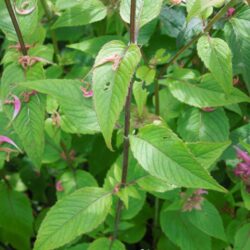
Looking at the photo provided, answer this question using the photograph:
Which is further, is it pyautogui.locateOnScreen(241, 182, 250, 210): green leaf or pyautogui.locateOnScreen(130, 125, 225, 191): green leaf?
pyautogui.locateOnScreen(241, 182, 250, 210): green leaf

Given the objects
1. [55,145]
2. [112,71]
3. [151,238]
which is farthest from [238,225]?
[112,71]

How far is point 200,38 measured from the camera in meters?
1.01

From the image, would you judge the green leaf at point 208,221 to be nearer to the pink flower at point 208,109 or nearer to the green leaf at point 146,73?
the pink flower at point 208,109

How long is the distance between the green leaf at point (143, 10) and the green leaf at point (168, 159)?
0.21 m

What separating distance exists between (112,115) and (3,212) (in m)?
0.84

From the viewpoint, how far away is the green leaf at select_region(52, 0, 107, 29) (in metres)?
1.11

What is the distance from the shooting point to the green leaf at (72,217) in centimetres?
94

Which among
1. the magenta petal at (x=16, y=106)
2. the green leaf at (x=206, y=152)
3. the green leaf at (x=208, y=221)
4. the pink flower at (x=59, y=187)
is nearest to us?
the green leaf at (x=206, y=152)

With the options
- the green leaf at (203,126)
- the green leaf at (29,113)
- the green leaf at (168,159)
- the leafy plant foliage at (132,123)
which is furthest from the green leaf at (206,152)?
the green leaf at (29,113)

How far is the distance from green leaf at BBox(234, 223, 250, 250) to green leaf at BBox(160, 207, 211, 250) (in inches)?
5.0

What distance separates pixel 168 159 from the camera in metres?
0.81

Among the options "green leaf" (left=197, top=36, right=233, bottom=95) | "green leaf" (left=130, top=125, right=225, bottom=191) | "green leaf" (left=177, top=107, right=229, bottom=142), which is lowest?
"green leaf" (left=177, top=107, right=229, bottom=142)

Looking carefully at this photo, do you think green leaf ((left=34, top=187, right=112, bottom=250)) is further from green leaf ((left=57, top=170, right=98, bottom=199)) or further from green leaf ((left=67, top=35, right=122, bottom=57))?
green leaf ((left=67, top=35, right=122, bottom=57))

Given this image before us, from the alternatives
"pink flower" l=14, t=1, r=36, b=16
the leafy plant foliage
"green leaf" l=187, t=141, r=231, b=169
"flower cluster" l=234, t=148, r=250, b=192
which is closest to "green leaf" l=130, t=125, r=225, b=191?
the leafy plant foliage
